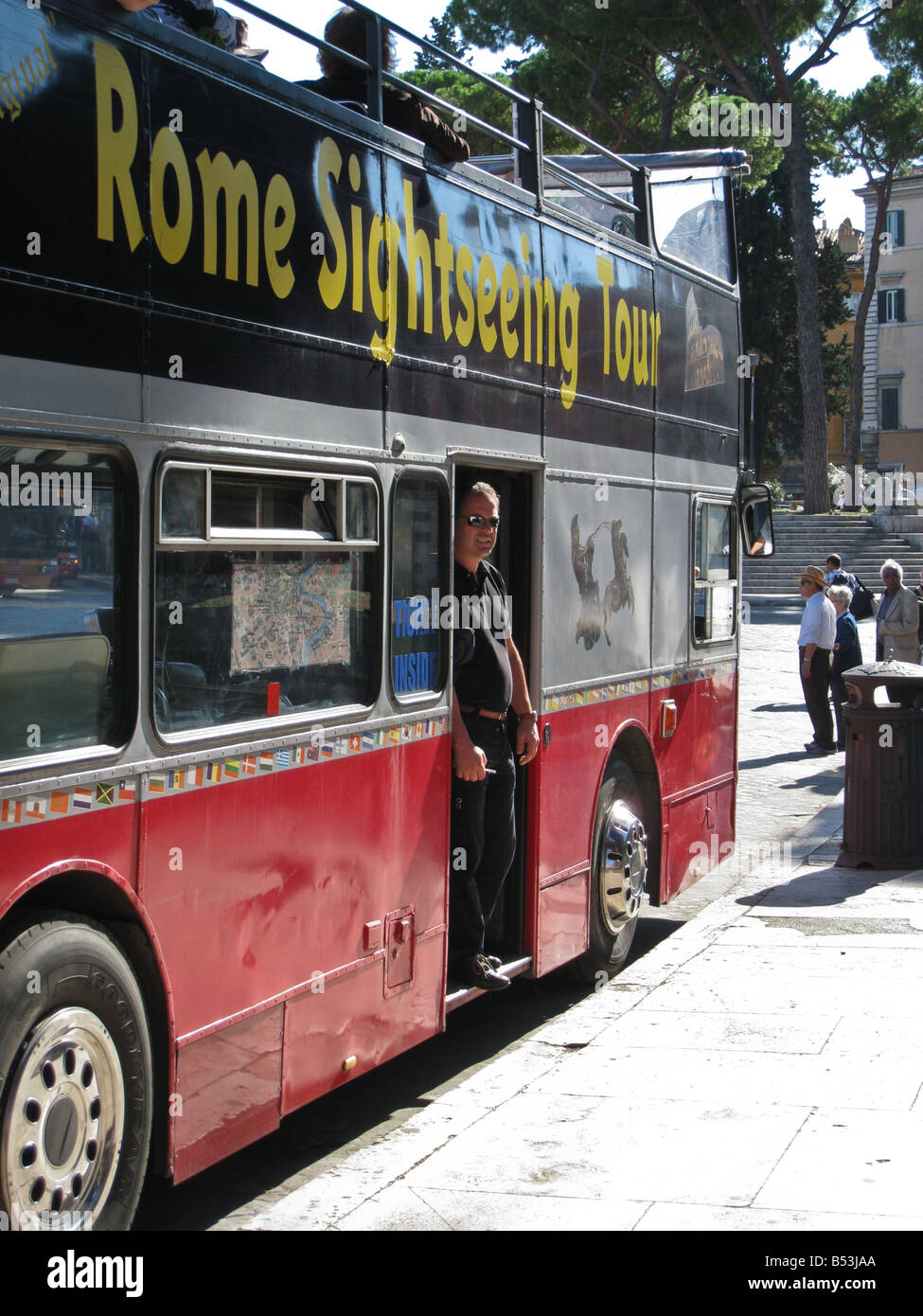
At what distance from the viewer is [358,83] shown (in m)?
5.12

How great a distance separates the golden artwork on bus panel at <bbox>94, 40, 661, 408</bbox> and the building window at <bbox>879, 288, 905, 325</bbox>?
56.2 m

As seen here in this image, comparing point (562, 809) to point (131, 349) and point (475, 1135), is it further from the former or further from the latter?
point (131, 349)

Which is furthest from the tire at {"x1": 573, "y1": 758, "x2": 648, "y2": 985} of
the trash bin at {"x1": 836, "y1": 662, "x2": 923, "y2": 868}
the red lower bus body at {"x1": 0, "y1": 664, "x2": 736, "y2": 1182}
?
the trash bin at {"x1": 836, "y1": 662, "x2": 923, "y2": 868}

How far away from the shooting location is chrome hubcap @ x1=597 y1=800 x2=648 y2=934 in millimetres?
7324

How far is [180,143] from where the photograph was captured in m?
3.91

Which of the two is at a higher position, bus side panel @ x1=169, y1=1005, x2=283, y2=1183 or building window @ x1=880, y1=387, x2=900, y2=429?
building window @ x1=880, y1=387, x2=900, y2=429

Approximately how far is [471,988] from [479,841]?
1.88 ft

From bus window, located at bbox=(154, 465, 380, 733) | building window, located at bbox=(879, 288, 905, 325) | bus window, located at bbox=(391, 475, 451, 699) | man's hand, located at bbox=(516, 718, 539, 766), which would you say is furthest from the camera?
building window, located at bbox=(879, 288, 905, 325)

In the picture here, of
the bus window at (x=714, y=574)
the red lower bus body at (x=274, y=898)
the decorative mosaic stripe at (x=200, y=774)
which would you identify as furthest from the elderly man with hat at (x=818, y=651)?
the decorative mosaic stripe at (x=200, y=774)

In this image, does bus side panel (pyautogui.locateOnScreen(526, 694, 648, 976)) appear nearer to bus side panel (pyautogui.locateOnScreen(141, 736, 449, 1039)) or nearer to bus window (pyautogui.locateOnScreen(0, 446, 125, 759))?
bus side panel (pyautogui.locateOnScreen(141, 736, 449, 1039))

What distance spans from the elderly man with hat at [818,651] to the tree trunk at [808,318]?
86.9 feet

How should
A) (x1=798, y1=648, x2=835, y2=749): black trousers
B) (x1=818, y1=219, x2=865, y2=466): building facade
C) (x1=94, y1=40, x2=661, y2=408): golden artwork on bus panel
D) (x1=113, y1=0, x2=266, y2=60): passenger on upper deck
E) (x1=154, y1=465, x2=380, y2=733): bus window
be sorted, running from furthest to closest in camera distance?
(x1=818, y1=219, x2=865, y2=466): building facade
(x1=798, y1=648, x2=835, y2=749): black trousers
(x1=113, y1=0, x2=266, y2=60): passenger on upper deck
(x1=154, y1=465, x2=380, y2=733): bus window
(x1=94, y1=40, x2=661, y2=408): golden artwork on bus panel

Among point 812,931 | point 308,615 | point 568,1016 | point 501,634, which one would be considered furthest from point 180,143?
point 812,931
